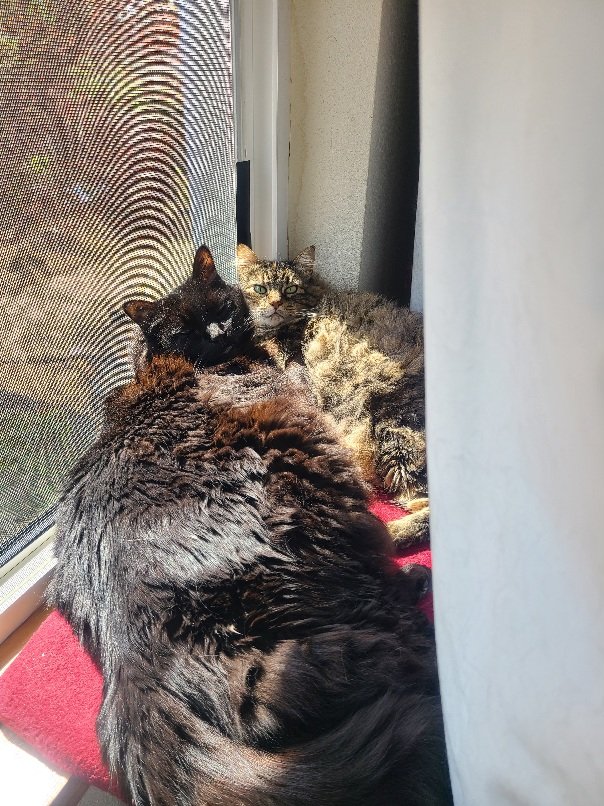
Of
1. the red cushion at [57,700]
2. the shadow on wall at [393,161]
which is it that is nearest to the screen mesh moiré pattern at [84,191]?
the red cushion at [57,700]

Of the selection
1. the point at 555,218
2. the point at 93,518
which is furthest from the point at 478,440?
the point at 93,518

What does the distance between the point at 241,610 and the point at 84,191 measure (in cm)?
108

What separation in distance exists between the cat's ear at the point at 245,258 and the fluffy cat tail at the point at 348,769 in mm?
1600

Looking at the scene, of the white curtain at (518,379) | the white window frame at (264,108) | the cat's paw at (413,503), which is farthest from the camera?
the white window frame at (264,108)

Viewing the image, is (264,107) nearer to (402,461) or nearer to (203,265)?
(203,265)

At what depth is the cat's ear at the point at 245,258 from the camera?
2150 mm

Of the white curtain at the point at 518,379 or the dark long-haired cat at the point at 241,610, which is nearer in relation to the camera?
the white curtain at the point at 518,379

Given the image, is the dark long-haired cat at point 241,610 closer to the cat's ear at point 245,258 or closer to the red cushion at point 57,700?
the red cushion at point 57,700

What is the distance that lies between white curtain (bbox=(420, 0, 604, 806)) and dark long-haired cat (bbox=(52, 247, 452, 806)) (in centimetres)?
17

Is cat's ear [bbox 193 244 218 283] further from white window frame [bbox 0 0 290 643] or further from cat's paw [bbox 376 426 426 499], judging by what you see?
cat's paw [bbox 376 426 426 499]

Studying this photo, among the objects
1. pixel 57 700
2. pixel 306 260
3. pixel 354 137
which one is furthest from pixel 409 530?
pixel 354 137

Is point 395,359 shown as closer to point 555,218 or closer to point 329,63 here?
point 329,63

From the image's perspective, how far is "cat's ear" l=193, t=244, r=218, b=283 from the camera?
1773 millimetres

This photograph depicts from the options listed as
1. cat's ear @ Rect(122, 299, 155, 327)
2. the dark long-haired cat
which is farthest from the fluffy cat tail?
cat's ear @ Rect(122, 299, 155, 327)
